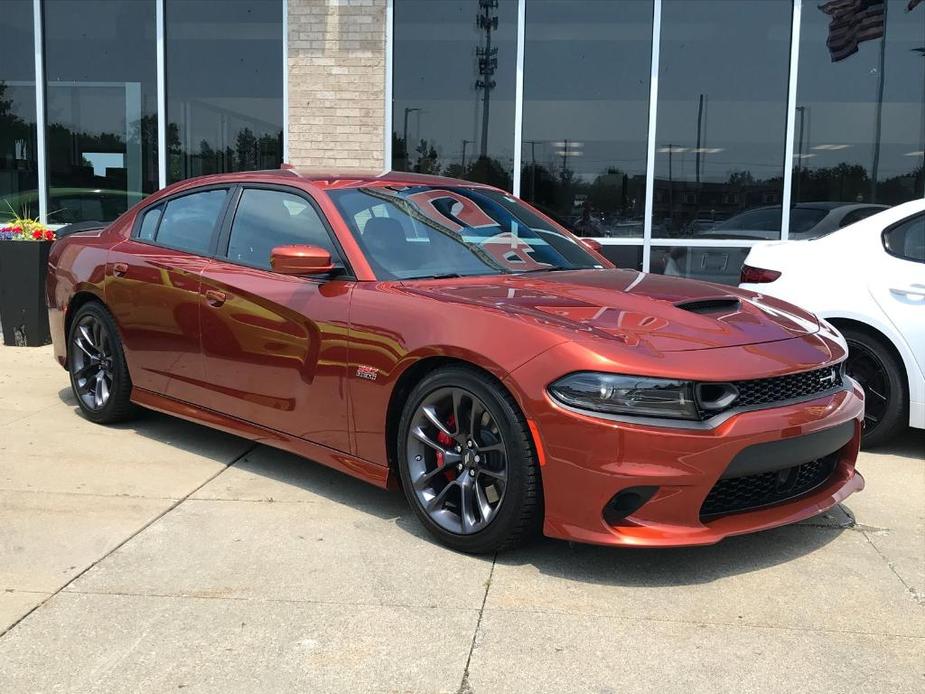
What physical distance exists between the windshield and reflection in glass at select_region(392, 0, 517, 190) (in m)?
4.94

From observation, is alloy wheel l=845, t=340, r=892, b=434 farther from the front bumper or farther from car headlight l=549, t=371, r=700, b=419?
car headlight l=549, t=371, r=700, b=419

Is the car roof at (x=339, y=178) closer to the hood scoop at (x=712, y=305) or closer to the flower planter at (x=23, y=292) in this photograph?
the hood scoop at (x=712, y=305)

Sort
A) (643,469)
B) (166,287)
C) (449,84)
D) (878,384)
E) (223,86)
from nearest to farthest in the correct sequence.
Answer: (643,469), (166,287), (878,384), (449,84), (223,86)

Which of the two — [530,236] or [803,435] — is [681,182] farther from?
[803,435]

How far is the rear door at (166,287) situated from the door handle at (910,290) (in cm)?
374

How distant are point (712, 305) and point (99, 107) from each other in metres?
8.59

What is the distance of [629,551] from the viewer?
3654mm

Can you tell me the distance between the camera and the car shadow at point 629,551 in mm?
3441

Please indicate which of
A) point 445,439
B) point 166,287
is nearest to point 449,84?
point 166,287

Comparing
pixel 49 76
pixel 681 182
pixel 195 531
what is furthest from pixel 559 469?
pixel 49 76

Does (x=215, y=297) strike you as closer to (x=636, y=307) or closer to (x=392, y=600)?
(x=392, y=600)

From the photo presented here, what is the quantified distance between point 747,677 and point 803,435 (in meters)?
1.02

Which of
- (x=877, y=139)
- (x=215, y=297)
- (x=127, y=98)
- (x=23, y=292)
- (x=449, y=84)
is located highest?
(x=449, y=84)

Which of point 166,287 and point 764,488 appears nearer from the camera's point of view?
point 764,488
